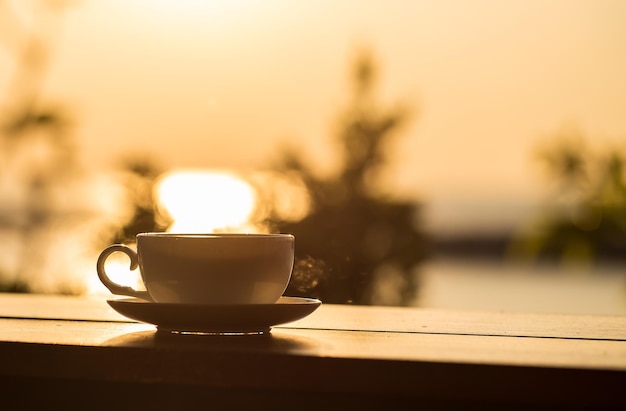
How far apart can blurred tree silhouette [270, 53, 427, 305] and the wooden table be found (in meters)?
2.48

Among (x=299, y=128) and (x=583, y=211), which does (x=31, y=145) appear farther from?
(x=583, y=211)

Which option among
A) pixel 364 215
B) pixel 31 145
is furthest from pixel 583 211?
pixel 31 145

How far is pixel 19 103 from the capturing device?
5.07 metres

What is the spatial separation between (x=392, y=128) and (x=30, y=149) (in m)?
2.03

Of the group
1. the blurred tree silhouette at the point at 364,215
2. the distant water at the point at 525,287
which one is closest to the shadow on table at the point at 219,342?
the blurred tree silhouette at the point at 364,215

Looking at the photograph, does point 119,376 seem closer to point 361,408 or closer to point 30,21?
point 361,408

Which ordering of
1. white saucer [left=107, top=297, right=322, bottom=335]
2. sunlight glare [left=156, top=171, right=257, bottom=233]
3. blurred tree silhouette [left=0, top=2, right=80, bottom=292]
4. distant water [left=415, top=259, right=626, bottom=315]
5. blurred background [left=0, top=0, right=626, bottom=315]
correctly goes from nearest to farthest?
white saucer [left=107, top=297, right=322, bottom=335] → sunlight glare [left=156, top=171, right=257, bottom=233] → blurred background [left=0, top=0, right=626, bottom=315] → blurred tree silhouette [left=0, top=2, right=80, bottom=292] → distant water [left=415, top=259, right=626, bottom=315]

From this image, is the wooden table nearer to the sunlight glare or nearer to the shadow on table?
the shadow on table

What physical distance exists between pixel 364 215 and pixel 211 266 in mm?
3310

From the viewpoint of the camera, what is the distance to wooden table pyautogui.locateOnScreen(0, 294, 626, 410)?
2.52 feet

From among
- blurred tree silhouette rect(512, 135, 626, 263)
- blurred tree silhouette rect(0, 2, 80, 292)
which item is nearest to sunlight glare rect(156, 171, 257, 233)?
blurred tree silhouette rect(512, 135, 626, 263)

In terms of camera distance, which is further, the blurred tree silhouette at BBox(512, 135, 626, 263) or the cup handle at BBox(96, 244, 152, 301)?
the blurred tree silhouette at BBox(512, 135, 626, 263)

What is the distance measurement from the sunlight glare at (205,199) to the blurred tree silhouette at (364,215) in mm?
175

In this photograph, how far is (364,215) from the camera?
4215mm
